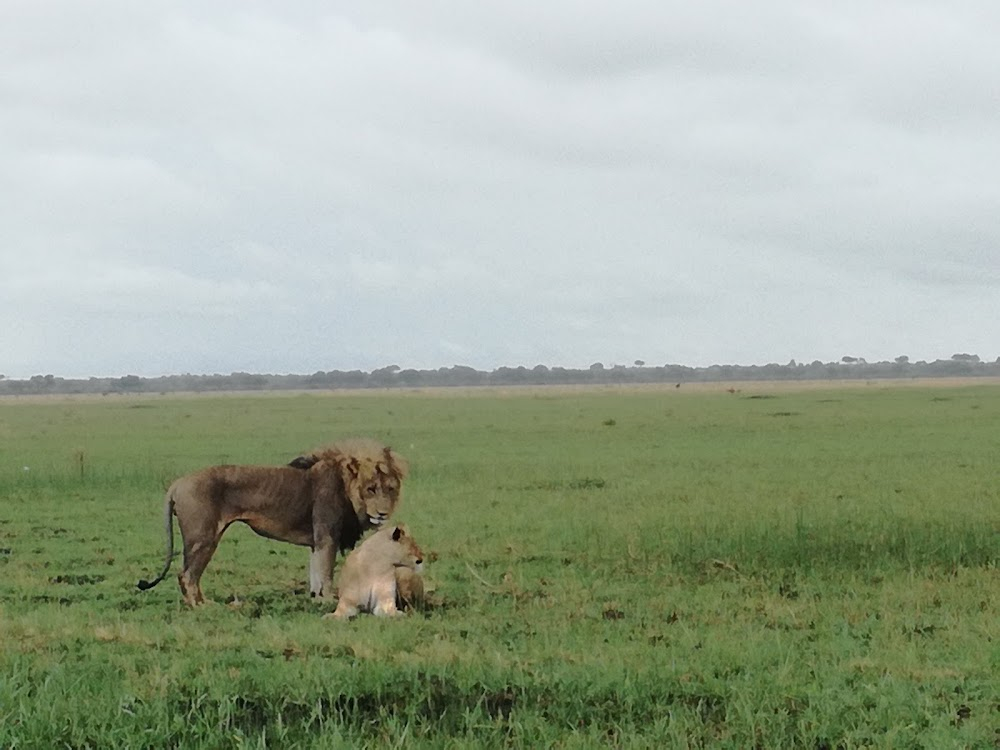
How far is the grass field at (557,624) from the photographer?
6.58 m

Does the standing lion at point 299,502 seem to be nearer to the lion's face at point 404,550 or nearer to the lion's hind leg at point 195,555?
the lion's hind leg at point 195,555

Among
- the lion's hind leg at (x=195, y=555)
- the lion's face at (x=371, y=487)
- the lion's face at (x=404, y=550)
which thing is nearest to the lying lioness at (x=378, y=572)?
the lion's face at (x=404, y=550)

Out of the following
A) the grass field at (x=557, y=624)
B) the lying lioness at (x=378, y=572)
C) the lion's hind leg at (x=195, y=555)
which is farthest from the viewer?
the lion's hind leg at (x=195, y=555)

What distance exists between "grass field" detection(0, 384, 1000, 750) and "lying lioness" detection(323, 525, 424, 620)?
260 mm

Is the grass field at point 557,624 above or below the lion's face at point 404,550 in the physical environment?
below

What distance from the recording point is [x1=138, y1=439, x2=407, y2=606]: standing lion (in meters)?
9.18

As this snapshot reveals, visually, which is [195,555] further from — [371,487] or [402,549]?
[402,549]

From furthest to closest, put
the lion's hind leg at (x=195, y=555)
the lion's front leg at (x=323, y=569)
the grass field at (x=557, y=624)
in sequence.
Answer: the lion's front leg at (x=323, y=569) → the lion's hind leg at (x=195, y=555) → the grass field at (x=557, y=624)

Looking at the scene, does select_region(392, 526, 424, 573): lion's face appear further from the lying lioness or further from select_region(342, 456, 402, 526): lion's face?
select_region(342, 456, 402, 526): lion's face

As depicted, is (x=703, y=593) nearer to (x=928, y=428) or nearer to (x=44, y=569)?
(x=44, y=569)

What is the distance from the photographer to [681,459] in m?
23.4

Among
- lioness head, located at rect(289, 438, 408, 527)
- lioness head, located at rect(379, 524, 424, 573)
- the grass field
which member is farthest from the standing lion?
the grass field

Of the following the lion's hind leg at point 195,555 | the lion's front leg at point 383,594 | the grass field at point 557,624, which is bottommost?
the grass field at point 557,624

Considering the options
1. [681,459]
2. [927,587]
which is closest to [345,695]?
[927,587]
